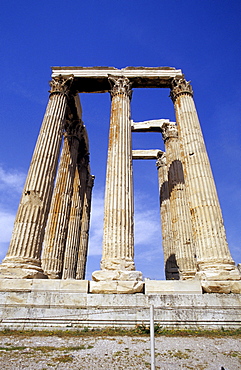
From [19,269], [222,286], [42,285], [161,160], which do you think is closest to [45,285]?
[42,285]

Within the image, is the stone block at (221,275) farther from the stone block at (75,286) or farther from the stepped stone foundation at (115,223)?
the stone block at (75,286)

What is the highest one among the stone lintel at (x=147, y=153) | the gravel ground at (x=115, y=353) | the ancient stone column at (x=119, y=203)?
the stone lintel at (x=147, y=153)

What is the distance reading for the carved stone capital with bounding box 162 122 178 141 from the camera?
24188 millimetres

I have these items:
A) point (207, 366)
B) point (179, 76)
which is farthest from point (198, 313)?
point (179, 76)

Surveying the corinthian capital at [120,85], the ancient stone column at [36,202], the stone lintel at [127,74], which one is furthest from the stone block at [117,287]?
the stone lintel at [127,74]

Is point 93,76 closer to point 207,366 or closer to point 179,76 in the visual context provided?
point 179,76

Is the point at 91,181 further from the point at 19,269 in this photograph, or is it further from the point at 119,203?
the point at 19,269

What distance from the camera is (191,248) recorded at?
18656 mm

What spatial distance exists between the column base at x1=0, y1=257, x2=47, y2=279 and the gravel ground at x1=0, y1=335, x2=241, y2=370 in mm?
4403

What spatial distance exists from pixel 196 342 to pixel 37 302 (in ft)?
20.4

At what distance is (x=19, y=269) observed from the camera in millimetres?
11516

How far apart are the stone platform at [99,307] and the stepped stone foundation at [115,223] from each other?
4cm

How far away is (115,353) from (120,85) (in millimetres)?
16842

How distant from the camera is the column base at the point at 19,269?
37.2 ft
